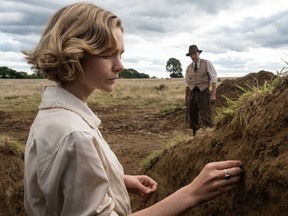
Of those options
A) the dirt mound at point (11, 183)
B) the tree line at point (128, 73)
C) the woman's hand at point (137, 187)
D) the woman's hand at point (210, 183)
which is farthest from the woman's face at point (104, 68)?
the tree line at point (128, 73)

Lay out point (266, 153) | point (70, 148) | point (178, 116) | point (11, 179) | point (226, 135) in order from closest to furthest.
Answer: point (70, 148), point (266, 153), point (226, 135), point (11, 179), point (178, 116)

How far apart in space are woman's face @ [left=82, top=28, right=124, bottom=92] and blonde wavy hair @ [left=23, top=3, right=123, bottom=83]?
31 millimetres

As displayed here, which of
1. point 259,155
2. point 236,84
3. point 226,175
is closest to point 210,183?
point 226,175

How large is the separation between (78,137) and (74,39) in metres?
0.42

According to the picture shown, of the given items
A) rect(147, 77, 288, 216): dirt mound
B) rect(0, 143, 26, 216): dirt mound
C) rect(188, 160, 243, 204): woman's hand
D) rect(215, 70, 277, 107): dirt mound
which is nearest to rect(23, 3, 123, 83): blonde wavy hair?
rect(188, 160, 243, 204): woman's hand

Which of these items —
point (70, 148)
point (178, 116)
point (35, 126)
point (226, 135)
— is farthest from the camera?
point (178, 116)

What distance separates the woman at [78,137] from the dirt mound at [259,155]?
15.5 inches

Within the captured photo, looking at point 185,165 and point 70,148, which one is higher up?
point 70,148

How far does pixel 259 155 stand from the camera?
237 centimetres

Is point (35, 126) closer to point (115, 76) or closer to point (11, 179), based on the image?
point (115, 76)

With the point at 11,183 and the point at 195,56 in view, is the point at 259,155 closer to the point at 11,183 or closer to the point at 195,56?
the point at 11,183

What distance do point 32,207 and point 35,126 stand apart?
0.34m

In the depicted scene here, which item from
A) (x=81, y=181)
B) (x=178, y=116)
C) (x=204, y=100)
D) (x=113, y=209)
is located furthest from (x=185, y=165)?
(x=178, y=116)

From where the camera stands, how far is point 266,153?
2.33 metres
